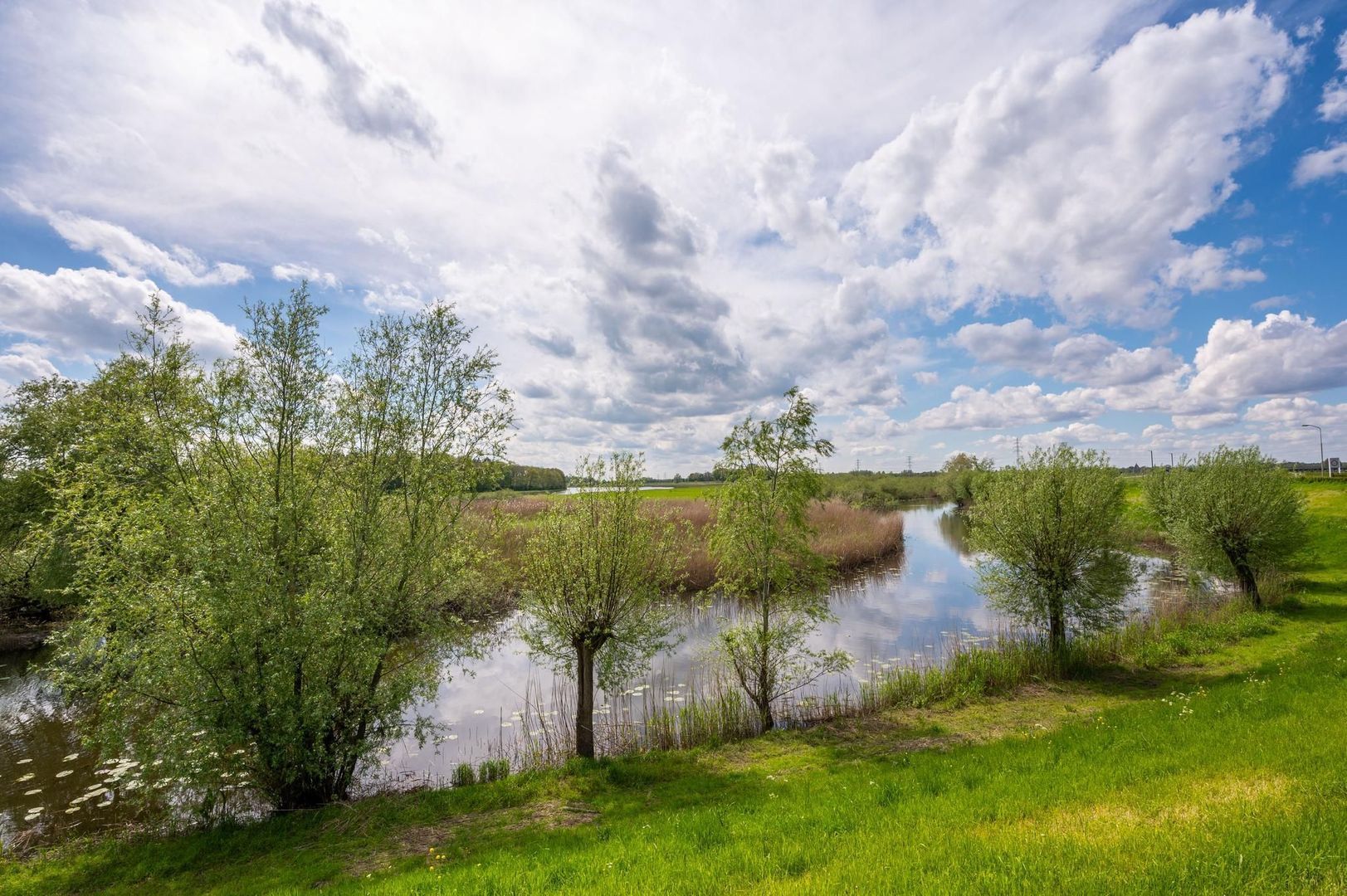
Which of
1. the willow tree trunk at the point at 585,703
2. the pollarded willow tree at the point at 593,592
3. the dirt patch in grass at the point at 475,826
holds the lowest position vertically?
the dirt patch in grass at the point at 475,826

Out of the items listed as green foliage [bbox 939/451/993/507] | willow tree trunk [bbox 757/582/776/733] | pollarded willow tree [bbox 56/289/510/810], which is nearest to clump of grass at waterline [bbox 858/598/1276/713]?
willow tree trunk [bbox 757/582/776/733]

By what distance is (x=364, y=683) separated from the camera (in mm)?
11148

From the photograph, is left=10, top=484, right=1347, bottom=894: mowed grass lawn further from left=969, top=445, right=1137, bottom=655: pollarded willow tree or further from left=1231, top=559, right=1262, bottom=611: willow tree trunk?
left=1231, top=559, right=1262, bottom=611: willow tree trunk

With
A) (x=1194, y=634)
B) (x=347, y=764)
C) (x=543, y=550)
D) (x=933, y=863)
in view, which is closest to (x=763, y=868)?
(x=933, y=863)

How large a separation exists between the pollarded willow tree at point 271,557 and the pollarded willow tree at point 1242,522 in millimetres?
27407

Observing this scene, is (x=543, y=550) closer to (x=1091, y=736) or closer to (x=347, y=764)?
(x=347, y=764)

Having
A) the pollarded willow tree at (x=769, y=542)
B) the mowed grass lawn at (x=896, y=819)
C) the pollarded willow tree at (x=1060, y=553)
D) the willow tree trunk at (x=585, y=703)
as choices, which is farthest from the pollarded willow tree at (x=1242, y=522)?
the willow tree trunk at (x=585, y=703)

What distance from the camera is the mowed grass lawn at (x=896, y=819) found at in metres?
5.45

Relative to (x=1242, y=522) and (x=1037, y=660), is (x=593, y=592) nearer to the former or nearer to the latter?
(x=1037, y=660)

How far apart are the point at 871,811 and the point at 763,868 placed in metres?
2.33

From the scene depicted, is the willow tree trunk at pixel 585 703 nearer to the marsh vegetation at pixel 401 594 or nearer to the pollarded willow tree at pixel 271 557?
the marsh vegetation at pixel 401 594

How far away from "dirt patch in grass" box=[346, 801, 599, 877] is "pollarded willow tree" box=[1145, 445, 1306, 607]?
2642 cm

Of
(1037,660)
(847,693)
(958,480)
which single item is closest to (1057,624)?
(1037,660)

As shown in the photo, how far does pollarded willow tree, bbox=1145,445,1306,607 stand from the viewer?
22.4m
